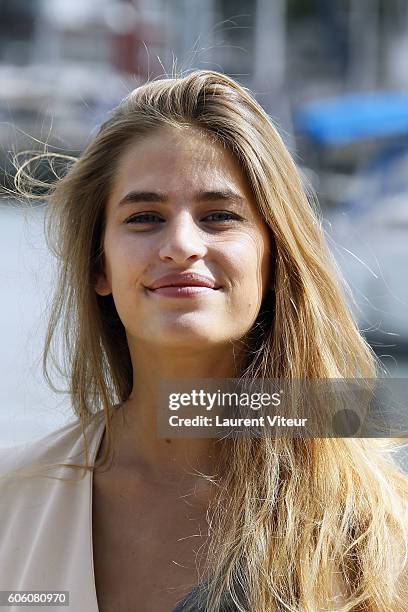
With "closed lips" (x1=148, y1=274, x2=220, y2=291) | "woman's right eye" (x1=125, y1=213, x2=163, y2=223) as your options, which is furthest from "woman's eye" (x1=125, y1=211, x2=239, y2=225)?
"closed lips" (x1=148, y1=274, x2=220, y2=291)

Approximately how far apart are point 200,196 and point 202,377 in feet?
1.05

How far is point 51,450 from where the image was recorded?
1932 mm

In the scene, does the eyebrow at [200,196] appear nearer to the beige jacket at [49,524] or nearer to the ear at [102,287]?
the ear at [102,287]

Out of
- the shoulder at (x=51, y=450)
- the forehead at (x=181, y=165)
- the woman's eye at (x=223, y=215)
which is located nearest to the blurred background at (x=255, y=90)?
the shoulder at (x=51, y=450)

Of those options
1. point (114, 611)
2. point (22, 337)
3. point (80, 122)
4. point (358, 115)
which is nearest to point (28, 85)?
point (80, 122)

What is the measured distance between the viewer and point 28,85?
1384 centimetres

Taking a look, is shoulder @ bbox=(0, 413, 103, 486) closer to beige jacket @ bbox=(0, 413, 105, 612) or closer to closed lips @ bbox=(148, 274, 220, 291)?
beige jacket @ bbox=(0, 413, 105, 612)

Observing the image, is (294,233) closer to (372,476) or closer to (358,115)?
(372,476)

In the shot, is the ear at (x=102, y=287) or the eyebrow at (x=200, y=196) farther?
the ear at (x=102, y=287)

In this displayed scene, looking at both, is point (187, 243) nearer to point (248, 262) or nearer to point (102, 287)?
point (248, 262)

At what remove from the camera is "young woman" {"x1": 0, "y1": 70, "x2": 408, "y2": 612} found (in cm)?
169

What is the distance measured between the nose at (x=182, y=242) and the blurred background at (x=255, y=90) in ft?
1.60

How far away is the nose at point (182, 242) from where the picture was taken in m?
1.71

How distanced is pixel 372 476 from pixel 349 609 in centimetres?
25
